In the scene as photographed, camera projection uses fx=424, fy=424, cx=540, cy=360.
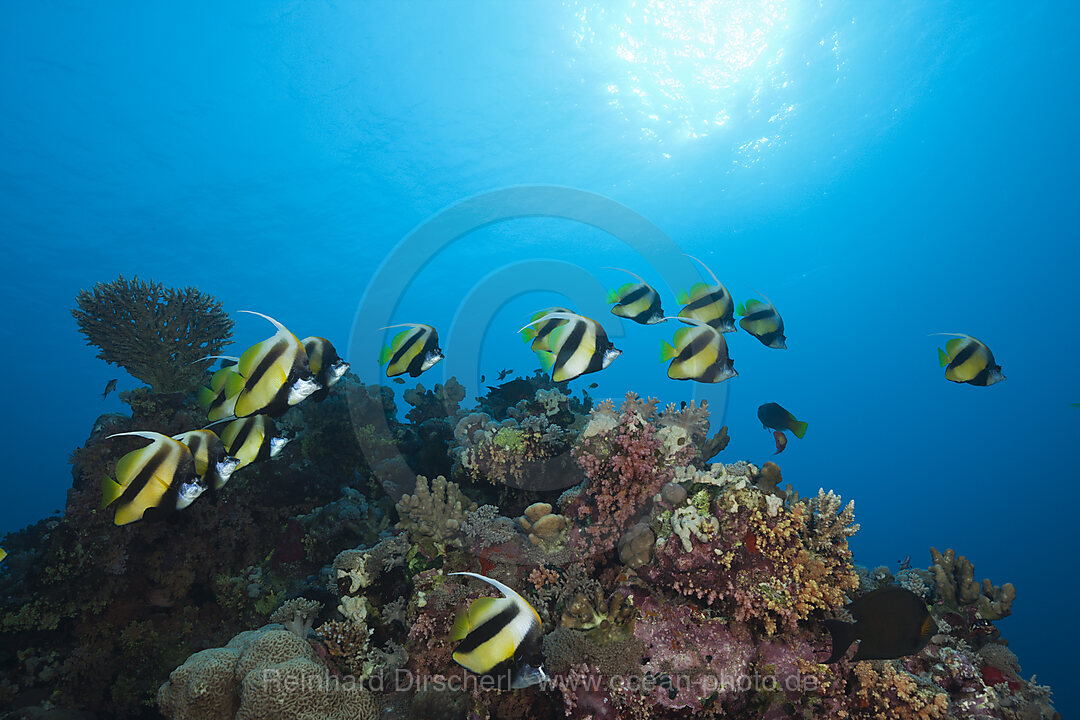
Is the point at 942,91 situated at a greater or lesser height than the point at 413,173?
lesser

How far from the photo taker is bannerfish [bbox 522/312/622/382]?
3.12m

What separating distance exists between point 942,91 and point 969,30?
5331 millimetres

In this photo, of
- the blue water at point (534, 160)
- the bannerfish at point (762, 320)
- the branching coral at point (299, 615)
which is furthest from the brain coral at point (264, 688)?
the blue water at point (534, 160)

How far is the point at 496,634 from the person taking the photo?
7.07 feet

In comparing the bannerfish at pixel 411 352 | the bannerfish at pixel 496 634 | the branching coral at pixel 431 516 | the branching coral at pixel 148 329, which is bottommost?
the bannerfish at pixel 496 634

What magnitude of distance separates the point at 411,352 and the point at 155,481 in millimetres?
1986

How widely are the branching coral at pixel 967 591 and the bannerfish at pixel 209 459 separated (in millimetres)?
7004

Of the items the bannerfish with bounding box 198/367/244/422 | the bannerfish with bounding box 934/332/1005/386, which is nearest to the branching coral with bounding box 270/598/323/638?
the bannerfish with bounding box 198/367/244/422

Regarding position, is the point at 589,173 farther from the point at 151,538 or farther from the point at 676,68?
the point at 151,538

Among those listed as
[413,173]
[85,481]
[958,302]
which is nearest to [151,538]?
[85,481]

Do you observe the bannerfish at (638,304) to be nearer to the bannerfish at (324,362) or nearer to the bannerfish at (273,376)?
the bannerfish at (324,362)

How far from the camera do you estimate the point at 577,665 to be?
3.13 metres

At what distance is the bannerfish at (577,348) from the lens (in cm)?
312

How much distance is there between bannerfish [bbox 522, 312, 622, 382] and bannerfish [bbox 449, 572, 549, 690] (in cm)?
146
